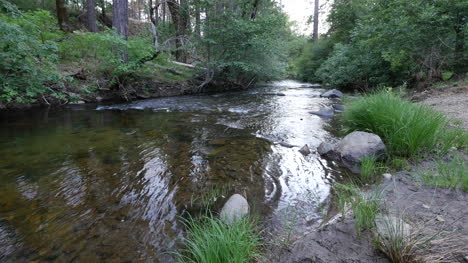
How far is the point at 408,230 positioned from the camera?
1.59 meters

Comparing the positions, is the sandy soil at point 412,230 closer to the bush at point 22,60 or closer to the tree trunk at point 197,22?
the bush at point 22,60

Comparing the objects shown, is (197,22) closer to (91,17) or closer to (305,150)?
(91,17)

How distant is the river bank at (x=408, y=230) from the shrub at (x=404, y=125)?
0.51 metres

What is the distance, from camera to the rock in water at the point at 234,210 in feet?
6.78

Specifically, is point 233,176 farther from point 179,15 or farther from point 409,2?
point 179,15

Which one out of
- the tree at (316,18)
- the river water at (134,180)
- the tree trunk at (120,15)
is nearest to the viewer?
the river water at (134,180)

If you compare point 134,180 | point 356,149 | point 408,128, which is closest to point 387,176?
point 356,149

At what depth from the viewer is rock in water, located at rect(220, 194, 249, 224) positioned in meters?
2.07

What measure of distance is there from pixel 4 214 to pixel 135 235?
56.7 inches

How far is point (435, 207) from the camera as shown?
2000mm

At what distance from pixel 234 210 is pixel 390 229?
4.01 ft

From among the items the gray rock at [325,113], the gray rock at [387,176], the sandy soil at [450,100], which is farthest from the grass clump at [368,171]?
the gray rock at [325,113]

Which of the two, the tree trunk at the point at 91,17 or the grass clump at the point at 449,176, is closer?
the grass clump at the point at 449,176

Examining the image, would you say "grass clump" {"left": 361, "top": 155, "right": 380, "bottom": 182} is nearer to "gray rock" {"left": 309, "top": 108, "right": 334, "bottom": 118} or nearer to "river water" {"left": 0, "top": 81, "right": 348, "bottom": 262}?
"river water" {"left": 0, "top": 81, "right": 348, "bottom": 262}
